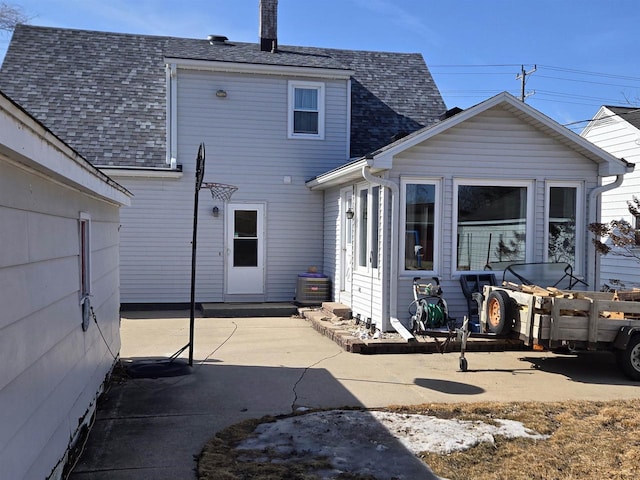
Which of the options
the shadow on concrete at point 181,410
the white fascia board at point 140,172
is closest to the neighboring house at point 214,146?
the white fascia board at point 140,172

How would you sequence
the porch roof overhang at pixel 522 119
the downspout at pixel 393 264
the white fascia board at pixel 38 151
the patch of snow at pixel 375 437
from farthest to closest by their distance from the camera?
the downspout at pixel 393 264
the porch roof overhang at pixel 522 119
the patch of snow at pixel 375 437
the white fascia board at pixel 38 151

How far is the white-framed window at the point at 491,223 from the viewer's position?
9.62 meters

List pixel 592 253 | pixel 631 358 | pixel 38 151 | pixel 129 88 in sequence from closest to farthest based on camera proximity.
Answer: pixel 38 151 < pixel 631 358 < pixel 592 253 < pixel 129 88

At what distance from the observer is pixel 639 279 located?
1266cm

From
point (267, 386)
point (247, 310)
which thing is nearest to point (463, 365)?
point (267, 386)

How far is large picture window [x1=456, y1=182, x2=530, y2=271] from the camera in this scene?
31.7 feet

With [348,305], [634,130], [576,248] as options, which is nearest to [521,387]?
[576,248]

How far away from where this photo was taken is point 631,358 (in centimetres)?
718

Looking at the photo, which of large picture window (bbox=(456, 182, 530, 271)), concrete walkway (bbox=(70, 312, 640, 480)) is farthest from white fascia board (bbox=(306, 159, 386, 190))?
concrete walkway (bbox=(70, 312, 640, 480))

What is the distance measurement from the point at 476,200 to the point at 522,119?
61.7 inches

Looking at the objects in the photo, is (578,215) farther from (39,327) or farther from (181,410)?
(39,327)

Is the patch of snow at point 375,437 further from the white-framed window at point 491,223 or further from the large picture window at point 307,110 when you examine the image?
the large picture window at point 307,110

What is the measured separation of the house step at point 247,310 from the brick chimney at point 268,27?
6.94 metres

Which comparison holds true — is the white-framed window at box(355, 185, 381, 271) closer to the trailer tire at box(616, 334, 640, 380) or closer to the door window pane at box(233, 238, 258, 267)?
the door window pane at box(233, 238, 258, 267)
